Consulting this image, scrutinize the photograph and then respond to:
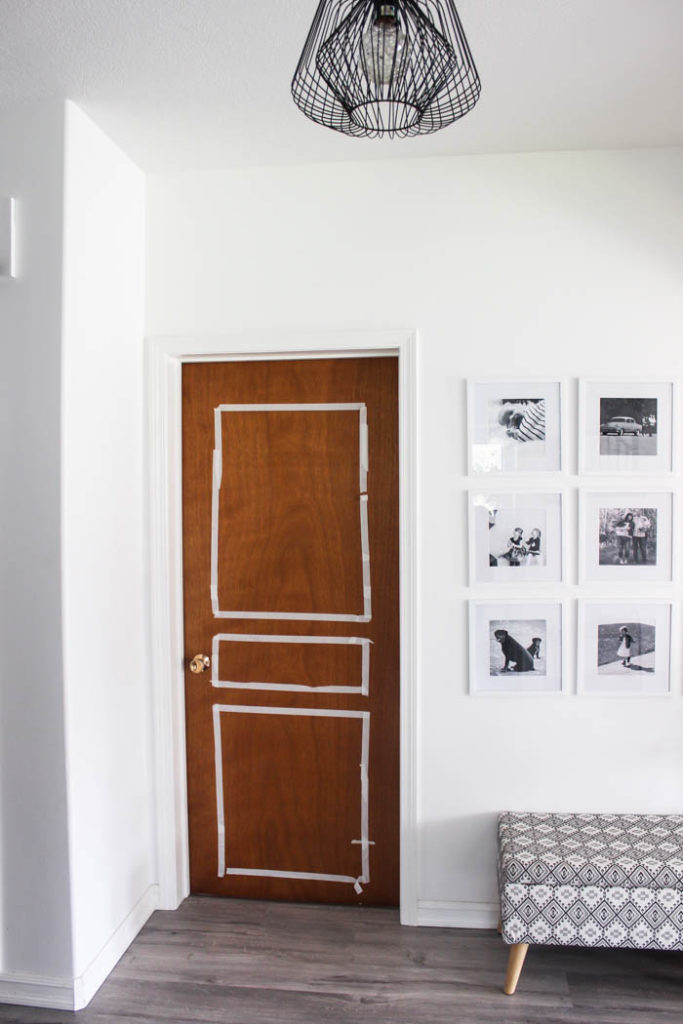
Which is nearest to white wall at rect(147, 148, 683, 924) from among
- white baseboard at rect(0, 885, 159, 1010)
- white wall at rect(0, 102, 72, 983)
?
white wall at rect(0, 102, 72, 983)

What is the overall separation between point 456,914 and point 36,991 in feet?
4.35

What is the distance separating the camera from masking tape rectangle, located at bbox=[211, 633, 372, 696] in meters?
2.78

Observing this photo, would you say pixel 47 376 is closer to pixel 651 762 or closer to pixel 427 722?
pixel 427 722

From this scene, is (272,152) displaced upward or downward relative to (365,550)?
upward

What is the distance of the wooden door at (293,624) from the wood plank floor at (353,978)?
230 mm

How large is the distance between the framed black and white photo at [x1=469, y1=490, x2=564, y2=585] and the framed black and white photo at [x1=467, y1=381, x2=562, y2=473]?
10cm

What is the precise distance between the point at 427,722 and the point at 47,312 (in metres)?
1.75

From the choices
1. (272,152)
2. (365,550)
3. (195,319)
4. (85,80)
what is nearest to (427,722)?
(365,550)

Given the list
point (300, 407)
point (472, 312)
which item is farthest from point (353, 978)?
point (472, 312)

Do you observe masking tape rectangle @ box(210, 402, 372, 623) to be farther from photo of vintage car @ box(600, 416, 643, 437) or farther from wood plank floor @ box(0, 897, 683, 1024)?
wood plank floor @ box(0, 897, 683, 1024)

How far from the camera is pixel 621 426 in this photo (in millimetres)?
2568

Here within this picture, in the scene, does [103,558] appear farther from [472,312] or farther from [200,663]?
[472,312]

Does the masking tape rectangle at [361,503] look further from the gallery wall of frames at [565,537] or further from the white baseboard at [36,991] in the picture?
the white baseboard at [36,991]

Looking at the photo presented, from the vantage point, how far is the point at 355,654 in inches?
109
